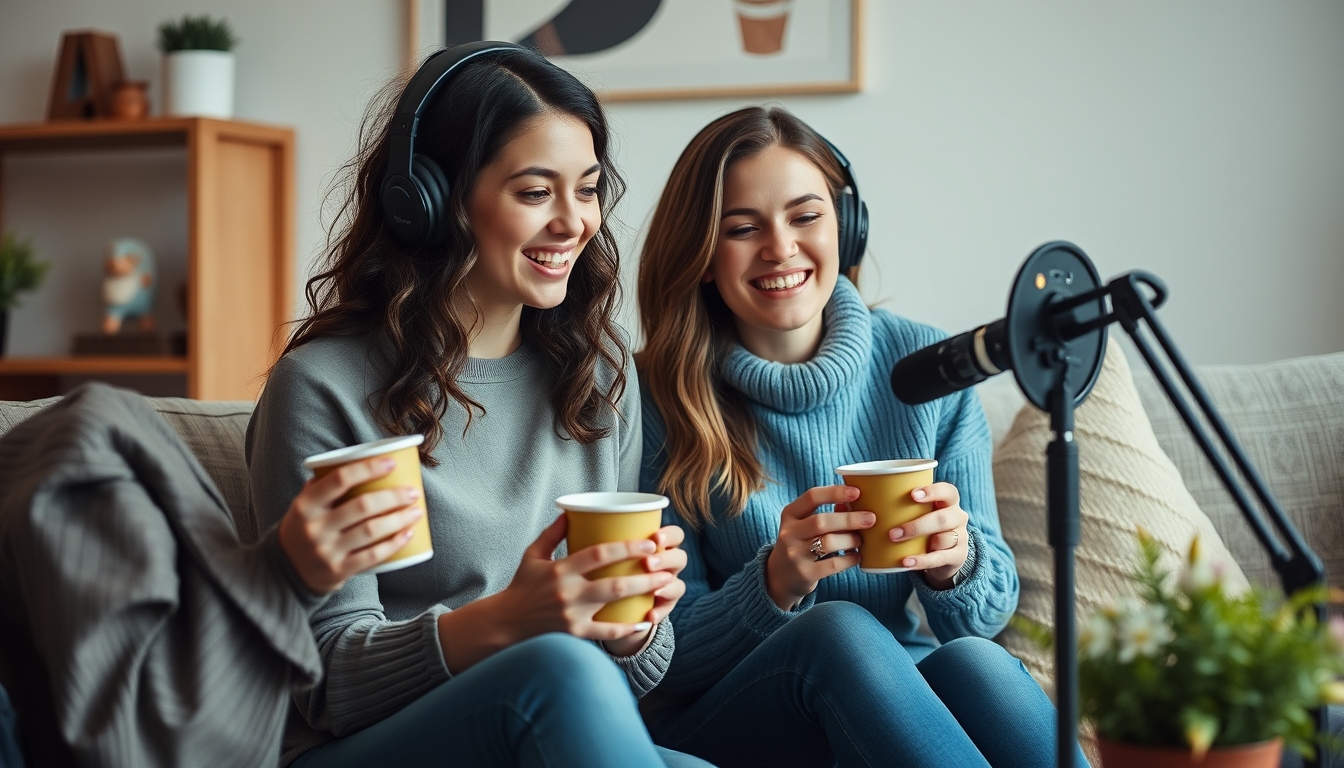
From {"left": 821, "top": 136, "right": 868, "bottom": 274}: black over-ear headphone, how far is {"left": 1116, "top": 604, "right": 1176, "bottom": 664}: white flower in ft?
3.33

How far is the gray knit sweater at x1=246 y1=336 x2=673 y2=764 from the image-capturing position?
1.24 metres

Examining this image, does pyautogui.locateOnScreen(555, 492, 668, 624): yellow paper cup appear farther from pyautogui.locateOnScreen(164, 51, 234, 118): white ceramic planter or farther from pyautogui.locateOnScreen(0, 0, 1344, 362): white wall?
pyautogui.locateOnScreen(164, 51, 234, 118): white ceramic planter

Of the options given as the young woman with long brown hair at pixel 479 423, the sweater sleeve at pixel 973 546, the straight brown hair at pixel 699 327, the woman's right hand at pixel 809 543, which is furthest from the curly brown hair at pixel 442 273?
the sweater sleeve at pixel 973 546

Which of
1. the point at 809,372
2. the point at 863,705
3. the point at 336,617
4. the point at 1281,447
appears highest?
the point at 809,372

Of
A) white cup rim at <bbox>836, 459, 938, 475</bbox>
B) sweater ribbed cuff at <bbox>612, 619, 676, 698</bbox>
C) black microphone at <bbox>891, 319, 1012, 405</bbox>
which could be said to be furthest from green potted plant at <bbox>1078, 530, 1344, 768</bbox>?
sweater ribbed cuff at <bbox>612, 619, 676, 698</bbox>

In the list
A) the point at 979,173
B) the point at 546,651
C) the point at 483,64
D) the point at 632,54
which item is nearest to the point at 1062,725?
the point at 546,651

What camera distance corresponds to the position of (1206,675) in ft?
2.75

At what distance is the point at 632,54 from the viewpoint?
2.91 metres

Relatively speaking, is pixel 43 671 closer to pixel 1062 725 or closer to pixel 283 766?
pixel 283 766

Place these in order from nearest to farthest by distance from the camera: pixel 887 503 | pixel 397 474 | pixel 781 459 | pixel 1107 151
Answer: pixel 397 474 < pixel 887 503 < pixel 781 459 < pixel 1107 151

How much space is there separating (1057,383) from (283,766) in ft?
3.01

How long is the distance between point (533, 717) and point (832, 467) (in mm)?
758

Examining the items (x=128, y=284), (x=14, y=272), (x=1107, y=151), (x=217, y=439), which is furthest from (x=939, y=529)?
(x=14, y=272)

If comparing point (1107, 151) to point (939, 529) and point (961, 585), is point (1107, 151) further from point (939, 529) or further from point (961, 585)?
point (939, 529)
